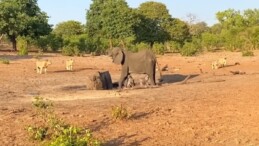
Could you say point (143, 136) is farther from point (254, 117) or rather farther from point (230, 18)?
point (230, 18)

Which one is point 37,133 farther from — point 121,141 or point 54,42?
point 54,42

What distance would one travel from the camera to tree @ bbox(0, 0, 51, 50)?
4100 cm

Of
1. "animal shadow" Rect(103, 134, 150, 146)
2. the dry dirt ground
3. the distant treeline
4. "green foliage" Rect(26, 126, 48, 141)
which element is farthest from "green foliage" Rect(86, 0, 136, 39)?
"green foliage" Rect(26, 126, 48, 141)

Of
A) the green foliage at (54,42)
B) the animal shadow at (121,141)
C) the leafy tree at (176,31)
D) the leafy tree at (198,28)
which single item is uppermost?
the leafy tree at (198,28)

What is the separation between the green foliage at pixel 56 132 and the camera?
302 inches

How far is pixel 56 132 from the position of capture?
820cm

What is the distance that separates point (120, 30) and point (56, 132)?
43.4 metres

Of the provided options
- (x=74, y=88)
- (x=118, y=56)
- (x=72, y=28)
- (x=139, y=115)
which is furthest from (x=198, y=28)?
(x=139, y=115)

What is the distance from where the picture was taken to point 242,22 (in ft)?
191

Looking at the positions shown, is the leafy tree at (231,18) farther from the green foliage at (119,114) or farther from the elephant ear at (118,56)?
the green foliage at (119,114)

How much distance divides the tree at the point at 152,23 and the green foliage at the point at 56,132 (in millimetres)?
45666

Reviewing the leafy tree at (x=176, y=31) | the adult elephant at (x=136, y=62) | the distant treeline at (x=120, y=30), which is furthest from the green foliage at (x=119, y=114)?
the leafy tree at (x=176, y=31)

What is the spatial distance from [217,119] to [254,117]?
827 millimetres

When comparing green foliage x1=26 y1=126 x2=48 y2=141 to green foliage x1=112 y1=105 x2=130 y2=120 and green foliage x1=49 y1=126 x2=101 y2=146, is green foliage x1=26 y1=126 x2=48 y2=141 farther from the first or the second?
green foliage x1=112 y1=105 x2=130 y2=120
